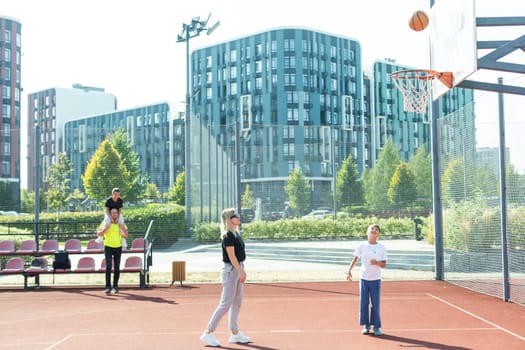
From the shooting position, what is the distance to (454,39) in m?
8.84

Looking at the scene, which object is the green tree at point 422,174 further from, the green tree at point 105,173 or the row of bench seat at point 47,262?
the green tree at point 105,173

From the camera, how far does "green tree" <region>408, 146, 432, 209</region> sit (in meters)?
19.5

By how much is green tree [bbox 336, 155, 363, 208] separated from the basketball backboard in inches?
379

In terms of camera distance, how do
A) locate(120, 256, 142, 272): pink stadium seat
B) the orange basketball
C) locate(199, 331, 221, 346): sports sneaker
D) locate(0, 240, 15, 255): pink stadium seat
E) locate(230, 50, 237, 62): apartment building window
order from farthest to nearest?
locate(230, 50, 237, 62): apartment building window, locate(0, 240, 15, 255): pink stadium seat, locate(120, 256, 142, 272): pink stadium seat, the orange basketball, locate(199, 331, 221, 346): sports sneaker

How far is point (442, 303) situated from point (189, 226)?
9.78m

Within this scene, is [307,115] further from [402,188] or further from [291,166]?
[402,188]

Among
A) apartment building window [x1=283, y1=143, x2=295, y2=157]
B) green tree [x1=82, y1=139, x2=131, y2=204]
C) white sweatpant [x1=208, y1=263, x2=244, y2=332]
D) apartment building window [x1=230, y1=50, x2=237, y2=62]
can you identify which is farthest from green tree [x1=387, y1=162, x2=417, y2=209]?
apartment building window [x1=230, y1=50, x2=237, y2=62]

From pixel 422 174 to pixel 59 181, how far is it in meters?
17.7

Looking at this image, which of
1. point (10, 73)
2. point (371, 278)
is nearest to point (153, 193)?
point (371, 278)

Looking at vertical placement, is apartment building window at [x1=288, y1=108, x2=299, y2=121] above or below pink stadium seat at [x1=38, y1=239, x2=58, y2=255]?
above

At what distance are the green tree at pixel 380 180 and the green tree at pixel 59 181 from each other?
12.6 m

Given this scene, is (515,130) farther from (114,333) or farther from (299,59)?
(299,59)

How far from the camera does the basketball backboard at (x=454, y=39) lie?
26.0 ft

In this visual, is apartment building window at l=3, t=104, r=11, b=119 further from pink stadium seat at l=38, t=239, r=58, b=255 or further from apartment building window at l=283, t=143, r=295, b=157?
pink stadium seat at l=38, t=239, r=58, b=255
